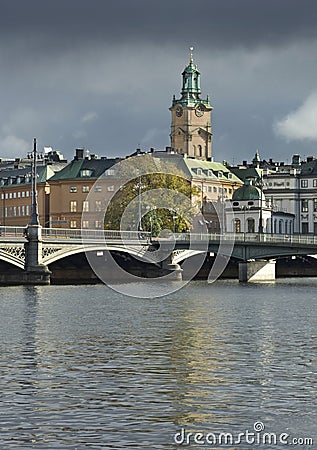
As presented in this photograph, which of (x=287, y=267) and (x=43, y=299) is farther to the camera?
(x=287, y=267)

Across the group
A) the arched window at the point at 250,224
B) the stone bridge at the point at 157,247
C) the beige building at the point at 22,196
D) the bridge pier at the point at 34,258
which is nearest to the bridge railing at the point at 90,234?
the stone bridge at the point at 157,247

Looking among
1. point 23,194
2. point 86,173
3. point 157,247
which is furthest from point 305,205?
point 157,247

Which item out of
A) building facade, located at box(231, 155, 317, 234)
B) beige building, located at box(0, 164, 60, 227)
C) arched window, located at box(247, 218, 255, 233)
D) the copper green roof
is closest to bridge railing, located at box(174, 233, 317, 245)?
arched window, located at box(247, 218, 255, 233)

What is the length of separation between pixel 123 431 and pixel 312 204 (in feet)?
545

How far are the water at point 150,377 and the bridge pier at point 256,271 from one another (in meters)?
45.9

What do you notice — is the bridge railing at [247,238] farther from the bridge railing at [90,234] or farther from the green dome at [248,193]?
the green dome at [248,193]

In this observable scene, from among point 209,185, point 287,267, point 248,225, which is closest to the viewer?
point 287,267

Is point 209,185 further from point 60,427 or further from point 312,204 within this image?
point 60,427

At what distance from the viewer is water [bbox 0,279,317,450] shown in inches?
846

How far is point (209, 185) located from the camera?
180 m

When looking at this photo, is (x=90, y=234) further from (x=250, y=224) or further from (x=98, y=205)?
(x=250, y=224)

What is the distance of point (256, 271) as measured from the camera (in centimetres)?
10000

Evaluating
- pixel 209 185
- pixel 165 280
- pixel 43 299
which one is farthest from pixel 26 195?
pixel 43 299

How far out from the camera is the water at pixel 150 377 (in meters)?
21.5
